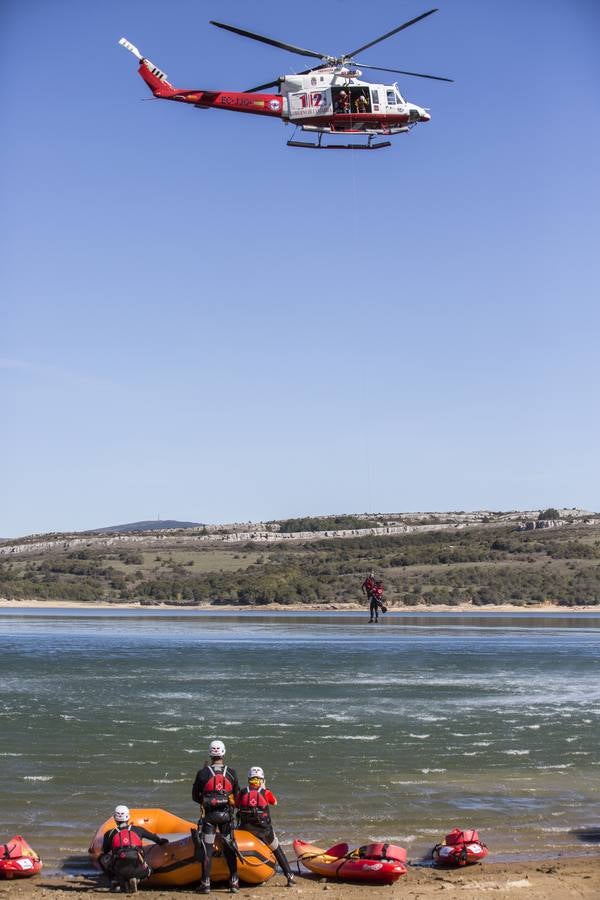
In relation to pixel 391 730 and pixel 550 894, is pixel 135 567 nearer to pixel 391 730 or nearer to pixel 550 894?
pixel 391 730

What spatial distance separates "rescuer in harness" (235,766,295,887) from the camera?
1351 cm

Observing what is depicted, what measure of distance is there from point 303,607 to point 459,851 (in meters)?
73.8

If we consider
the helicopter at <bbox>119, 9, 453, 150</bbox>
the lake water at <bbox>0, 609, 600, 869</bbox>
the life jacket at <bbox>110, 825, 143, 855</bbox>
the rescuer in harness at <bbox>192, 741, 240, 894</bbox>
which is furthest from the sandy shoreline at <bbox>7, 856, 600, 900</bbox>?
the helicopter at <bbox>119, 9, 453, 150</bbox>

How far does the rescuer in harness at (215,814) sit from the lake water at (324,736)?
7.00 feet

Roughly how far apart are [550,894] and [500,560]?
83.2 meters

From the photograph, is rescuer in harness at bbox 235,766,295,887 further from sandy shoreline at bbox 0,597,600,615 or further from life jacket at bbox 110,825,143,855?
sandy shoreline at bbox 0,597,600,615

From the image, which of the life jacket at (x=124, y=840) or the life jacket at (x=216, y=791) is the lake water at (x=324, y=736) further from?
the life jacket at (x=216, y=791)

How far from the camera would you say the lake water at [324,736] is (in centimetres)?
1683

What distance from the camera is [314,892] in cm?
1316

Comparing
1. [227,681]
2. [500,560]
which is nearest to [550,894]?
[227,681]

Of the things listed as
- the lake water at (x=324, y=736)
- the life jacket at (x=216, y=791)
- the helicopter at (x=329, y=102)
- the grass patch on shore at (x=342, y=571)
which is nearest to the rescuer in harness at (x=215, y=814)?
the life jacket at (x=216, y=791)

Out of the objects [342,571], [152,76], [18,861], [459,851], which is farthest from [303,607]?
[18,861]

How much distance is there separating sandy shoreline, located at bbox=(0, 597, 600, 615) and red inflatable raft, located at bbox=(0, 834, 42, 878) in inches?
2784

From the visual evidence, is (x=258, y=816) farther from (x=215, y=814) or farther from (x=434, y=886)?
(x=434, y=886)
